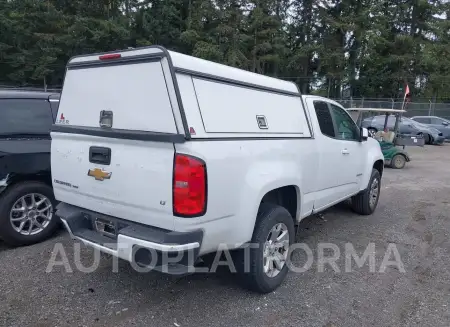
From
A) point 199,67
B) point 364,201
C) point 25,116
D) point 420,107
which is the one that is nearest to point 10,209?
point 25,116

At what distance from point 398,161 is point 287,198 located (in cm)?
938

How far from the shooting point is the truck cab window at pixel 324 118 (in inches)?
183

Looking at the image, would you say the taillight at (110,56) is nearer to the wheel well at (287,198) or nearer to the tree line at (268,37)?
the wheel well at (287,198)

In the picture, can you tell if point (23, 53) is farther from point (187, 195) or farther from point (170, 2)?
point (187, 195)

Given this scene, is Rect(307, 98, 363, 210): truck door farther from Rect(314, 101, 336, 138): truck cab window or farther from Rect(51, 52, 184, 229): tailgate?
Rect(51, 52, 184, 229): tailgate

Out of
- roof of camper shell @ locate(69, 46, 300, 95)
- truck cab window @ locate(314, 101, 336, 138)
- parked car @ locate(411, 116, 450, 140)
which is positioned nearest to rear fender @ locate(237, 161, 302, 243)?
roof of camper shell @ locate(69, 46, 300, 95)

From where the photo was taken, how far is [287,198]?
4105 mm

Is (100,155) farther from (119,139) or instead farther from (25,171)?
(25,171)

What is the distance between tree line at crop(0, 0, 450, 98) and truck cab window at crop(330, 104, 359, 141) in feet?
84.5

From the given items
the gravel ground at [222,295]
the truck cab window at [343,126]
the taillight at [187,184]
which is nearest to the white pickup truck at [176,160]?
the taillight at [187,184]

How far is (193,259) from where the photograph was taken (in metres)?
2.85

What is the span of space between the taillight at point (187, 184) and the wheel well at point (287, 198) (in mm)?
1317

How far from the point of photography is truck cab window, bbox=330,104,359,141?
5.08 meters

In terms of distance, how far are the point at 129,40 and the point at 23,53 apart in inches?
341
